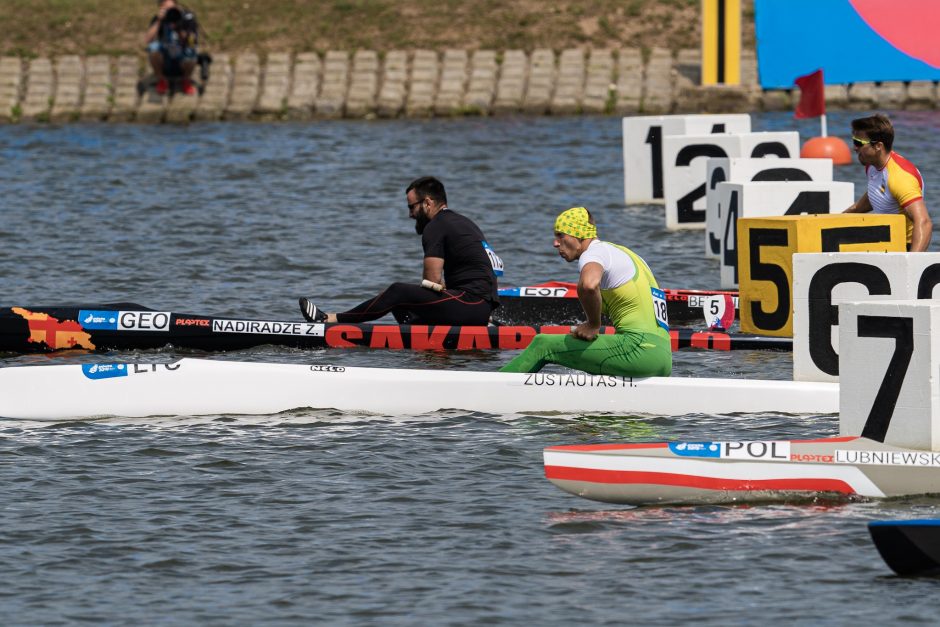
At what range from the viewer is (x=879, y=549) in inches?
312

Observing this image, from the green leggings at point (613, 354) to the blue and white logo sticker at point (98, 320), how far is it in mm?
4374

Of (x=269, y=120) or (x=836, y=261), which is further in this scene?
(x=269, y=120)

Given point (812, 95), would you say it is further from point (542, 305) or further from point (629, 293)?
point (629, 293)

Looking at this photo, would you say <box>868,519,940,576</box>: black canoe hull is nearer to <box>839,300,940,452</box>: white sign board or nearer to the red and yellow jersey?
<box>839,300,940,452</box>: white sign board

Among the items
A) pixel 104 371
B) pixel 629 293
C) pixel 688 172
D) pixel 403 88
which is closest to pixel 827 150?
pixel 688 172

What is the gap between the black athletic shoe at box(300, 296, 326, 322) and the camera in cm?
1415

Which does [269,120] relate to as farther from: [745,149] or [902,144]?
[745,149]

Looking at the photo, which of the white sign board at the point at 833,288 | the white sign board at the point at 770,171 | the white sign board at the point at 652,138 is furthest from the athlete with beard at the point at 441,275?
the white sign board at the point at 652,138

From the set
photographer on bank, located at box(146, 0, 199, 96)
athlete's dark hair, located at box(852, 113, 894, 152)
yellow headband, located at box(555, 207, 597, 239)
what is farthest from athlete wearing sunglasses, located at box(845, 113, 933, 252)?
photographer on bank, located at box(146, 0, 199, 96)

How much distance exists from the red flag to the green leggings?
10531 mm

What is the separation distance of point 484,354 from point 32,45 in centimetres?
2468

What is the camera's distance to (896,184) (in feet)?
42.7

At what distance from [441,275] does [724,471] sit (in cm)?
528

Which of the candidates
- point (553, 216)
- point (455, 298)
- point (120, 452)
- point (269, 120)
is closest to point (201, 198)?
point (553, 216)
